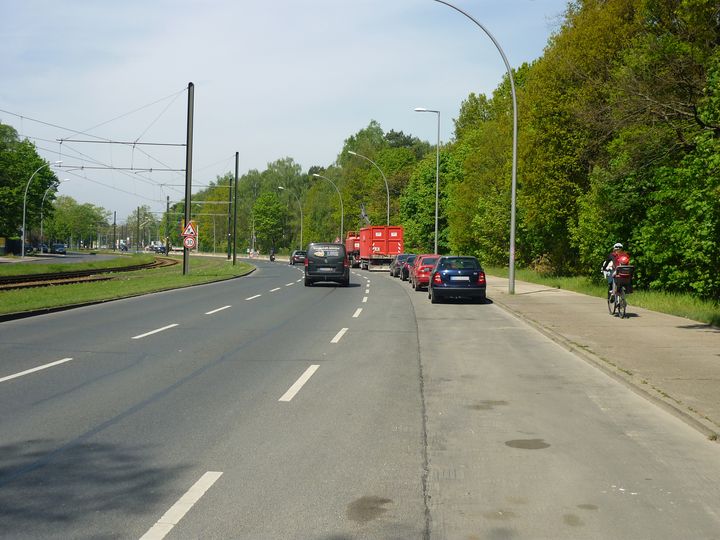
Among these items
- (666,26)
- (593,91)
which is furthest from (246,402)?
(593,91)

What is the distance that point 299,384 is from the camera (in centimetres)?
841

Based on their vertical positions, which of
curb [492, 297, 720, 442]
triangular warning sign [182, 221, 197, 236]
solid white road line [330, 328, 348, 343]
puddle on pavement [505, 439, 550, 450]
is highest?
triangular warning sign [182, 221, 197, 236]

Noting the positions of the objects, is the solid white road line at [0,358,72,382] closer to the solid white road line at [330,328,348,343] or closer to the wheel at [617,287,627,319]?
the solid white road line at [330,328,348,343]

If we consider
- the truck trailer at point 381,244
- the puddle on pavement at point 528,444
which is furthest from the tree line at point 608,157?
the puddle on pavement at point 528,444

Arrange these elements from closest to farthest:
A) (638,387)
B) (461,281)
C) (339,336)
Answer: (638,387)
(339,336)
(461,281)

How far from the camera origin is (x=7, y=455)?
5.29m

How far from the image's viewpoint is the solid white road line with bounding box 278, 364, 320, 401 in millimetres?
7695

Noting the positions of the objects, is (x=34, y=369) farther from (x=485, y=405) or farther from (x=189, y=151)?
(x=189, y=151)

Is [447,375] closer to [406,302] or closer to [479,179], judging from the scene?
[406,302]

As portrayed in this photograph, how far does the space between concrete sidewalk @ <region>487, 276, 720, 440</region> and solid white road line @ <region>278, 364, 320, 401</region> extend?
12.8ft

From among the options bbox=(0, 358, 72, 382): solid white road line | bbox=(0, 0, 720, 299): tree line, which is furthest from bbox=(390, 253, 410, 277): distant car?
bbox=(0, 358, 72, 382): solid white road line

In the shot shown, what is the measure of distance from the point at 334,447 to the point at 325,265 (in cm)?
2456

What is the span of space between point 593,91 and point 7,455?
29.0 meters

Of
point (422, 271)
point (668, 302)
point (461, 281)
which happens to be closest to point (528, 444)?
point (668, 302)
